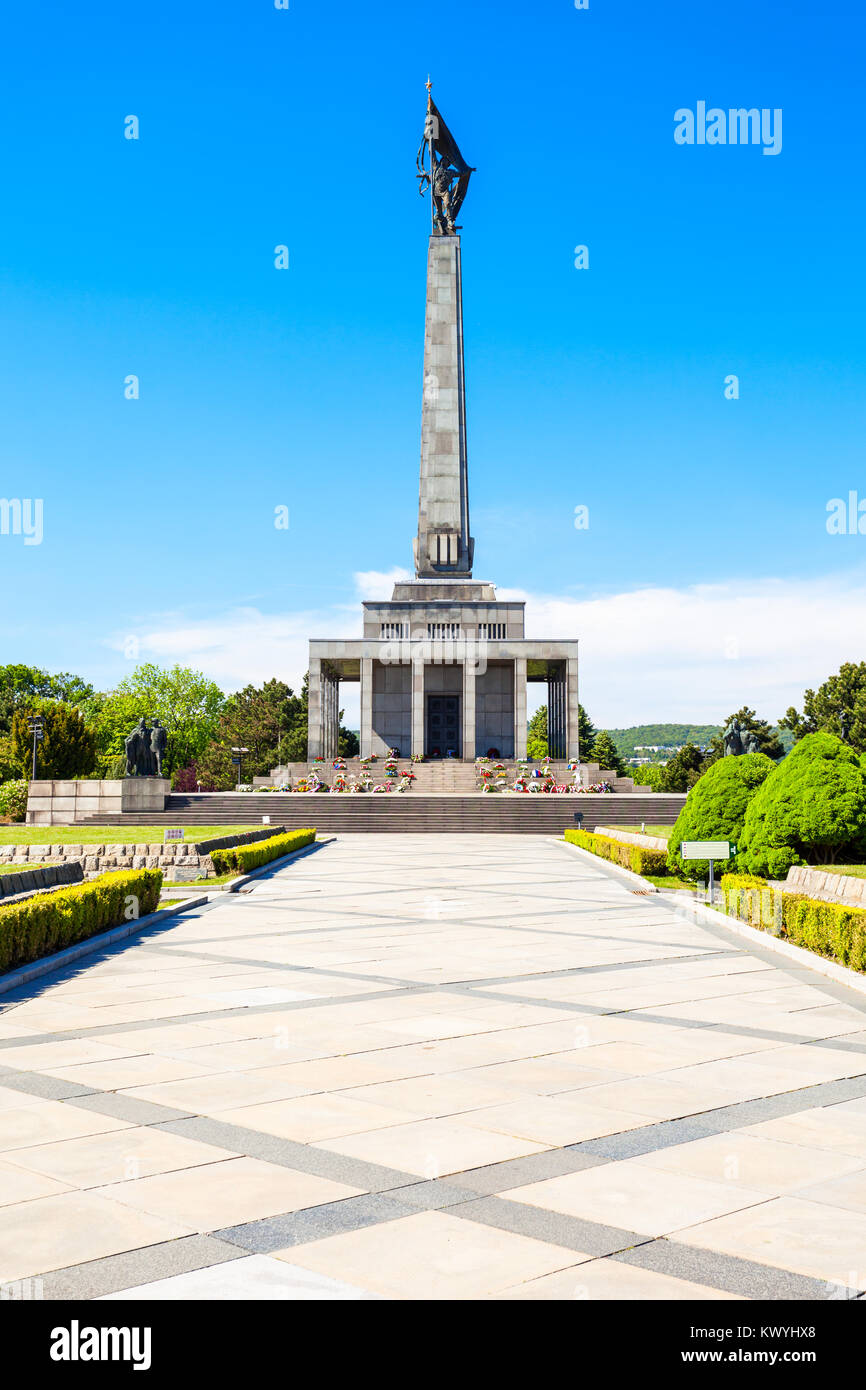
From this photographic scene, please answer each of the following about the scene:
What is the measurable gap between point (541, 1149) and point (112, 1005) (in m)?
5.33

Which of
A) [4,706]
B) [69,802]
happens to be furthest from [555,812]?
[4,706]

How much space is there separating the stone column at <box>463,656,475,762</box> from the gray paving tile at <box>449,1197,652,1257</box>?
4770 centimetres

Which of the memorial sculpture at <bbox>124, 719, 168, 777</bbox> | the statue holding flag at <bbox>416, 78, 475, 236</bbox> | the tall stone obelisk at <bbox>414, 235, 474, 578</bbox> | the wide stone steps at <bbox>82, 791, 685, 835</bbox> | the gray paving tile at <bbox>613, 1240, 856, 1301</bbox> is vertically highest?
the statue holding flag at <bbox>416, 78, 475, 236</bbox>

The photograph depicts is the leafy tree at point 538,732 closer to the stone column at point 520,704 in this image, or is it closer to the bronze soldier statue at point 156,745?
the stone column at point 520,704

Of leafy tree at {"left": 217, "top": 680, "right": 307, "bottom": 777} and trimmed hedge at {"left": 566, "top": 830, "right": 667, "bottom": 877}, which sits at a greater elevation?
leafy tree at {"left": 217, "top": 680, "right": 307, "bottom": 777}

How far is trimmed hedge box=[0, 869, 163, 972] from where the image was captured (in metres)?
11.6

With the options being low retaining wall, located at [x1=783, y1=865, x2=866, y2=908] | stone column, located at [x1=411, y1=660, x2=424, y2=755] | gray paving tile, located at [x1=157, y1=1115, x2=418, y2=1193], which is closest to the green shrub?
stone column, located at [x1=411, y1=660, x2=424, y2=755]

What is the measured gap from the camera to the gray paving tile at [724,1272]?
406 centimetres

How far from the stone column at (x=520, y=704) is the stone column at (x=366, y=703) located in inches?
291

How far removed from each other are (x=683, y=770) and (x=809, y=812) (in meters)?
55.9

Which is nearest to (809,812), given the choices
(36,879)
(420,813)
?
(36,879)

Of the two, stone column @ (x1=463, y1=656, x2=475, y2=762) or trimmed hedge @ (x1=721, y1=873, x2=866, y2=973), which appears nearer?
trimmed hedge @ (x1=721, y1=873, x2=866, y2=973)

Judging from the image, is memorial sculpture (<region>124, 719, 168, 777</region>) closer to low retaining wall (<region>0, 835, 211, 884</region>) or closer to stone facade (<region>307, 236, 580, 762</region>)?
stone facade (<region>307, 236, 580, 762</region>)
